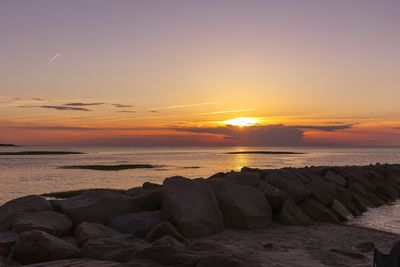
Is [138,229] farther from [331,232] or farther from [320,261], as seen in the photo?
[331,232]

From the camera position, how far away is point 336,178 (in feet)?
66.7

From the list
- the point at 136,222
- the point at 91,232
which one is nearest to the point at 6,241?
the point at 91,232

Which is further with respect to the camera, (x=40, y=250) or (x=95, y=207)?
(x=95, y=207)

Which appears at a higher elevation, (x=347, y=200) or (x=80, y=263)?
(x=80, y=263)

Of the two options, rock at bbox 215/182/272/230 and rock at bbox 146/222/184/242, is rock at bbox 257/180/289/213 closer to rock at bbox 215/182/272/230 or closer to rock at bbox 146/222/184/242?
rock at bbox 215/182/272/230

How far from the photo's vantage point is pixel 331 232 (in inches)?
485

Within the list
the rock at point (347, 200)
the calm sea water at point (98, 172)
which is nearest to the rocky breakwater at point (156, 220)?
the rock at point (347, 200)

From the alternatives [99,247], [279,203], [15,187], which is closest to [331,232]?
[279,203]

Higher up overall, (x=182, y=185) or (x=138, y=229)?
(x=182, y=185)

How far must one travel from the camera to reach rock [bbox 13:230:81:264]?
25.1ft

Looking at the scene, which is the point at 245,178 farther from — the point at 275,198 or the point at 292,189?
the point at 275,198

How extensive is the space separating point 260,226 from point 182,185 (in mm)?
2476

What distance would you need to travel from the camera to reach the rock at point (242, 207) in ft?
38.6

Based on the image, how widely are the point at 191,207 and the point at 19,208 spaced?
4.15 m
